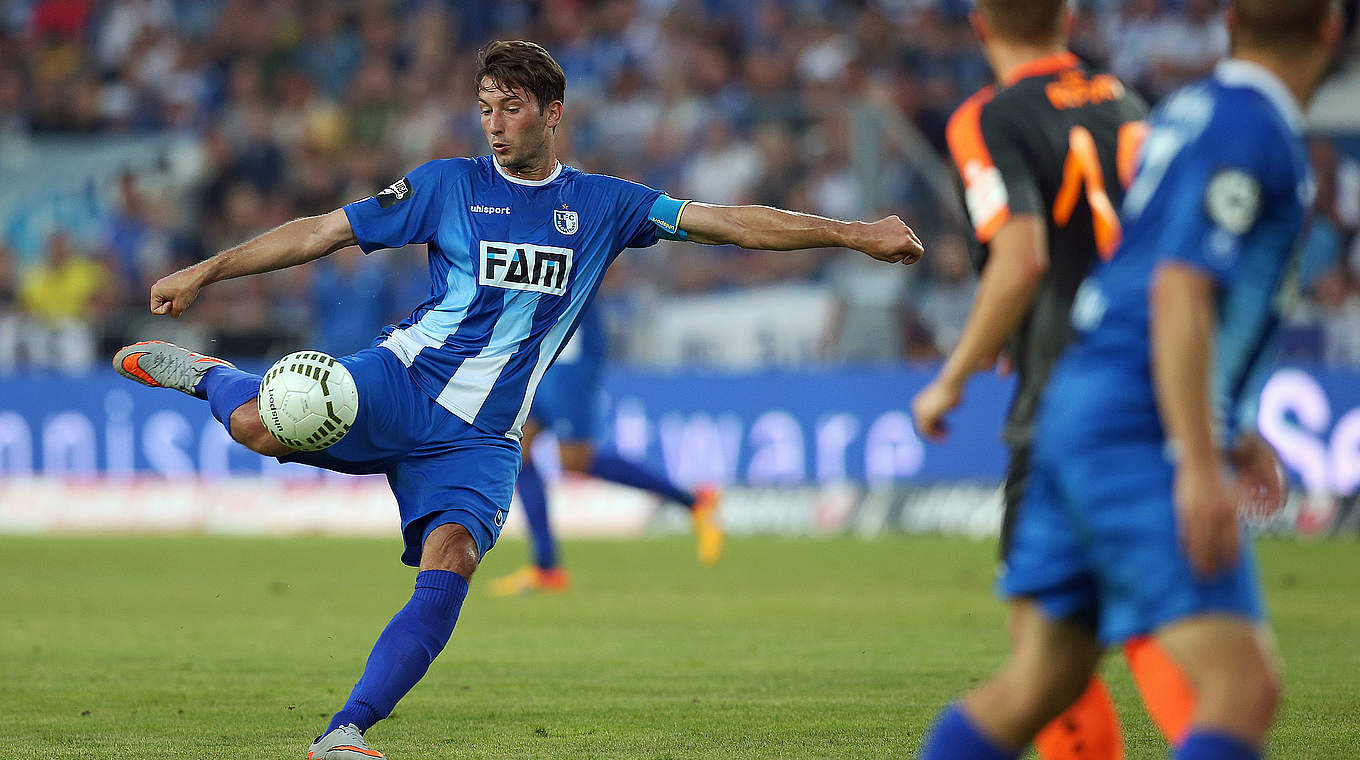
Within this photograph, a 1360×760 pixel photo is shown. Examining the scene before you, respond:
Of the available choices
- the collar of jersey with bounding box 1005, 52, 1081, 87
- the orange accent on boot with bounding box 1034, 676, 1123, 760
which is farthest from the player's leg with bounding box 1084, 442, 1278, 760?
the collar of jersey with bounding box 1005, 52, 1081, 87

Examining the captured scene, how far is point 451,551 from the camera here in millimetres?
5488

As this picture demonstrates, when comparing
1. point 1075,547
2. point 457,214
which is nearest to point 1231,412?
point 1075,547

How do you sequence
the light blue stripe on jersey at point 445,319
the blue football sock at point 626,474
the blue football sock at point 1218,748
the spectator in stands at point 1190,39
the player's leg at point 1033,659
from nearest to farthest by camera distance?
1. the blue football sock at point 1218,748
2. the player's leg at point 1033,659
3. the light blue stripe on jersey at point 445,319
4. the blue football sock at point 626,474
5. the spectator in stands at point 1190,39

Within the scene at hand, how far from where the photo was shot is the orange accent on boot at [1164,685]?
3.17 metres

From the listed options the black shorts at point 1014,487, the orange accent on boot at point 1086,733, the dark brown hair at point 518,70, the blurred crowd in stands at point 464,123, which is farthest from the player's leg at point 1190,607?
the blurred crowd in stands at point 464,123

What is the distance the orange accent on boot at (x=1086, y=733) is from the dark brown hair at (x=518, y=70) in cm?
267

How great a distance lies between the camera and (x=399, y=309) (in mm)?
16828

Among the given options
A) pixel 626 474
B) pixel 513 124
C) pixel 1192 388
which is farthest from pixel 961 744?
pixel 626 474

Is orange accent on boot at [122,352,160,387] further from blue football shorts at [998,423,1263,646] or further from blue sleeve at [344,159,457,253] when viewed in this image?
blue football shorts at [998,423,1263,646]

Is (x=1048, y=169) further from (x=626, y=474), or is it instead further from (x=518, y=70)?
(x=626, y=474)

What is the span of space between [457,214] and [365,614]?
178 inches

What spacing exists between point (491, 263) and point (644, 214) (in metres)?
0.56

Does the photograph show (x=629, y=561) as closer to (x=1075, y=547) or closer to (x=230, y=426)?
(x=230, y=426)

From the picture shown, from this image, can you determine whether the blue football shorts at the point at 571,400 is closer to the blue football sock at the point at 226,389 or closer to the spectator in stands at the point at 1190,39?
the blue football sock at the point at 226,389
